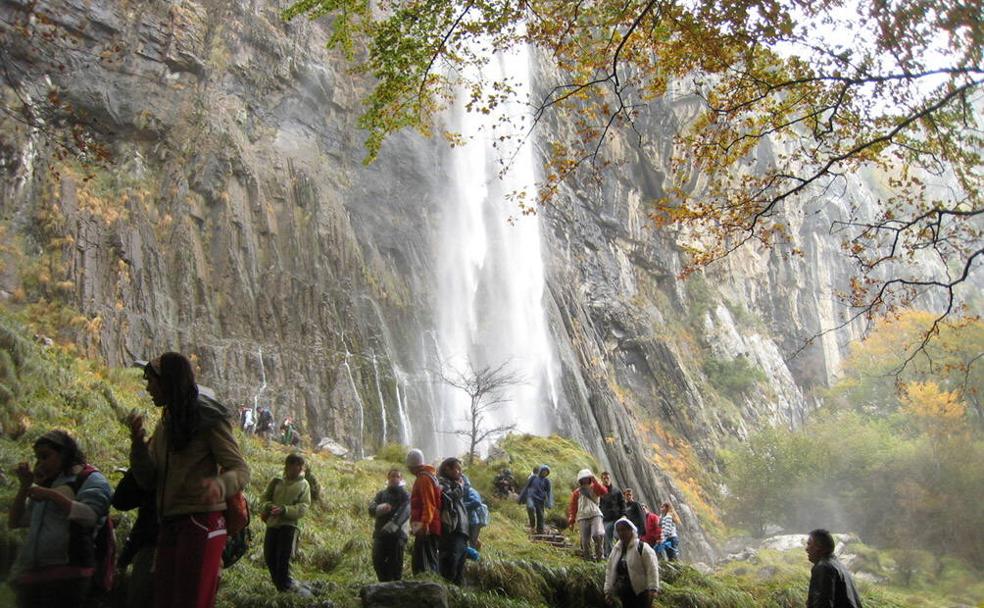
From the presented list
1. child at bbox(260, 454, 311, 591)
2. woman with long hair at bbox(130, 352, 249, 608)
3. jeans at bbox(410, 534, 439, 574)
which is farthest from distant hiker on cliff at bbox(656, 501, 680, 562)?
woman with long hair at bbox(130, 352, 249, 608)

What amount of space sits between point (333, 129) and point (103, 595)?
28.7 meters

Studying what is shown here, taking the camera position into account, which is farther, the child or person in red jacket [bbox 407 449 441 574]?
person in red jacket [bbox 407 449 441 574]

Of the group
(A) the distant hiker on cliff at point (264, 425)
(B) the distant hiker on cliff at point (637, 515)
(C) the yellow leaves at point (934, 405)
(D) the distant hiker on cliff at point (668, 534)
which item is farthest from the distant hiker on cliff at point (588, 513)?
(C) the yellow leaves at point (934, 405)

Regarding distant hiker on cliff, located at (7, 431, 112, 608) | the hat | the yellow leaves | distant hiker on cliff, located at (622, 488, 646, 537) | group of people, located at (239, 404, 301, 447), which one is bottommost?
distant hiker on cliff, located at (622, 488, 646, 537)

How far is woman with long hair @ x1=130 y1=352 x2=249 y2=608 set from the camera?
3098mm

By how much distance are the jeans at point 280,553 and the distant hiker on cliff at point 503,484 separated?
9.79 metres

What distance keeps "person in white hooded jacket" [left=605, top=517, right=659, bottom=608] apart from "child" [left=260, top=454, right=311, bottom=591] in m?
2.66

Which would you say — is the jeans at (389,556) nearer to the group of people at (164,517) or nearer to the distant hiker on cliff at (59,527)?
the group of people at (164,517)

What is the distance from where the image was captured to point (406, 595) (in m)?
5.36

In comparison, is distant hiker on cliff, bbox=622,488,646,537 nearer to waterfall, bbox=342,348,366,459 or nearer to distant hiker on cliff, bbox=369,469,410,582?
distant hiker on cliff, bbox=369,469,410,582

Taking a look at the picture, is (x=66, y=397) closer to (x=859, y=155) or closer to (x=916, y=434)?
(x=859, y=155)

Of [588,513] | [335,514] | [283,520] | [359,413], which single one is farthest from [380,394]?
[283,520]

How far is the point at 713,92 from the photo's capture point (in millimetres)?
8047

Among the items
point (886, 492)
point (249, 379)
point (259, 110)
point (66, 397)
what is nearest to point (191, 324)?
point (249, 379)
